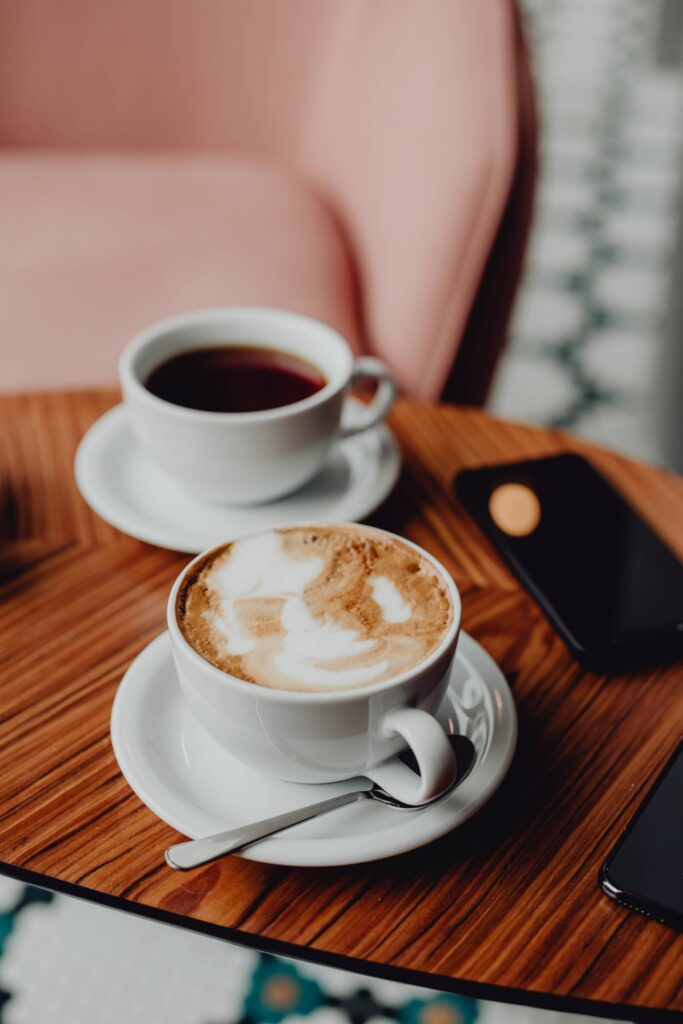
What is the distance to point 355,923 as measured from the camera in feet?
1.20

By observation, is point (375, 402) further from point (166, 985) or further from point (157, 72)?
point (157, 72)

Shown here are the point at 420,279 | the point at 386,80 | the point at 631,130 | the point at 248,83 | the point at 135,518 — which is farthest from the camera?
the point at 631,130

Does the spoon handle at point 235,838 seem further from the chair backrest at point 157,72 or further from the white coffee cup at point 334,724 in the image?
the chair backrest at point 157,72

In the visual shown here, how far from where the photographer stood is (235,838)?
1.18ft

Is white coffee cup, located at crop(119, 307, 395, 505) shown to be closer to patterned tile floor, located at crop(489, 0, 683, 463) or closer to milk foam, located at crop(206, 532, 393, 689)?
milk foam, located at crop(206, 532, 393, 689)

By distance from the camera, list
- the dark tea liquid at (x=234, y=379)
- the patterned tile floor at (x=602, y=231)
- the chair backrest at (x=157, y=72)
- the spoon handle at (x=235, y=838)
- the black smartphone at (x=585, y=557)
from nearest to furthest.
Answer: the spoon handle at (x=235, y=838), the black smartphone at (x=585, y=557), the dark tea liquid at (x=234, y=379), the chair backrest at (x=157, y=72), the patterned tile floor at (x=602, y=231)

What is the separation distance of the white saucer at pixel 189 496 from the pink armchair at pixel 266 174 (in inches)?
8.6

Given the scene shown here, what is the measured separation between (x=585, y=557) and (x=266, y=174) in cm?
70

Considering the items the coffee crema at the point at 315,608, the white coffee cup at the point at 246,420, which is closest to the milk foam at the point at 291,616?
the coffee crema at the point at 315,608

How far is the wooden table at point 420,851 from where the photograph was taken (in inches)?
14.0

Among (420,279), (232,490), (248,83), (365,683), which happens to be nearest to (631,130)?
(248,83)

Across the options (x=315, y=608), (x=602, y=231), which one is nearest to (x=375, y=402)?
(x=315, y=608)

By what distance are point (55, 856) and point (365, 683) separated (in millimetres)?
141

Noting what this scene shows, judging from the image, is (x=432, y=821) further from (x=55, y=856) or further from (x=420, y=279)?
(x=420, y=279)
